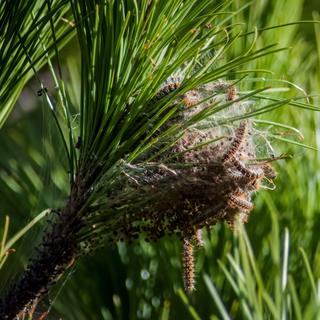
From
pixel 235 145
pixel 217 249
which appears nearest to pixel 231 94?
pixel 235 145

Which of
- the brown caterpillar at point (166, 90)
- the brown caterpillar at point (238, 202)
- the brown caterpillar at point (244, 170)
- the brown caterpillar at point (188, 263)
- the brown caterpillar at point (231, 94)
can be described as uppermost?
the brown caterpillar at point (166, 90)

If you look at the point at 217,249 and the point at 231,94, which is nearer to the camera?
the point at 231,94

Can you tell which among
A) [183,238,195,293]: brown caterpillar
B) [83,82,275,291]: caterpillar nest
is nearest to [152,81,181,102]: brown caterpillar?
[83,82,275,291]: caterpillar nest

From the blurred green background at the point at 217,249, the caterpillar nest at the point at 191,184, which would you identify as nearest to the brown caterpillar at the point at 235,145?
the caterpillar nest at the point at 191,184

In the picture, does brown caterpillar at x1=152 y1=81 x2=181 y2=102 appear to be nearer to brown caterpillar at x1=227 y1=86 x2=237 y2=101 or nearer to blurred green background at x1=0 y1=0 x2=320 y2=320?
brown caterpillar at x1=227 y1=86 x2=237 y2=101

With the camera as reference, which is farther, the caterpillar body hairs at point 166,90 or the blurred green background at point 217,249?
the blurred green background at point 217,249

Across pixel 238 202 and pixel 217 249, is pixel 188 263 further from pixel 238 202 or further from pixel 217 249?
pixel 217 249

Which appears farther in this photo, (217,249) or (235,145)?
(217,249)

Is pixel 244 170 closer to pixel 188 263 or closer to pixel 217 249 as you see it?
pixel 188 263

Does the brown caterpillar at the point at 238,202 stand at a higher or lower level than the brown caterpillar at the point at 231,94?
lower

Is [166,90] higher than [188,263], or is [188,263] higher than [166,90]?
[166,90]

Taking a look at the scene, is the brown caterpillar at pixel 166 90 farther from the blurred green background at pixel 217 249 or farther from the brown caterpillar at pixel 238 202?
the blurred green background at pixel 217 249
